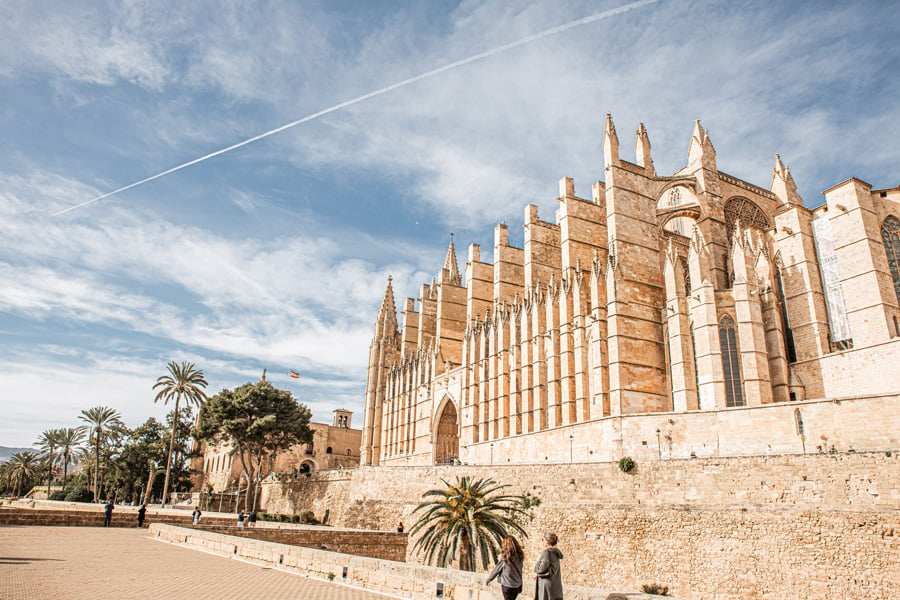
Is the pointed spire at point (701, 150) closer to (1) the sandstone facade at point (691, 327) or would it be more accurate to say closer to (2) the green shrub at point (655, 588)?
(1) the sandstone facade at point (691, 327)

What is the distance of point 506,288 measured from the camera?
3553 cm

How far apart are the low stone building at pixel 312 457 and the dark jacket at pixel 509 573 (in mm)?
44570

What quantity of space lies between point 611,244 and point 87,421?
43687mm

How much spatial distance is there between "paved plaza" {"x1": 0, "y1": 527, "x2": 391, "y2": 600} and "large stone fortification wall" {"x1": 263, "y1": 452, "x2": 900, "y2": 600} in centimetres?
991

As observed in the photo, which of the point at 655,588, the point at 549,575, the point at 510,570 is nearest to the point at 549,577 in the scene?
the point at 549,575

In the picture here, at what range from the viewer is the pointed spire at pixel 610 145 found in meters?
28.7

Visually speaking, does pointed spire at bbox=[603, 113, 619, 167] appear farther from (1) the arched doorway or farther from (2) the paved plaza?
(2) the paved plaza

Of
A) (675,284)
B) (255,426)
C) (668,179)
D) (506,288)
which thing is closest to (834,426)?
(675,284)

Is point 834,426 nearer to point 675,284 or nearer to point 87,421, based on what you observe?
point 675,284

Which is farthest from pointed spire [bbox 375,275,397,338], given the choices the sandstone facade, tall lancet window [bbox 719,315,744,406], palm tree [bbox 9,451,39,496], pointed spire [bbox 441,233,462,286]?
palm tree [bbox 9,451,39,496]

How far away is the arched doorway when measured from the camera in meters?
38.4

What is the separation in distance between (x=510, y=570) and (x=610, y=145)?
25.4m

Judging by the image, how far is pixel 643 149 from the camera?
31.2 m

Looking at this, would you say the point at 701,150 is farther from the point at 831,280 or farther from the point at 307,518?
the point at 307,518
